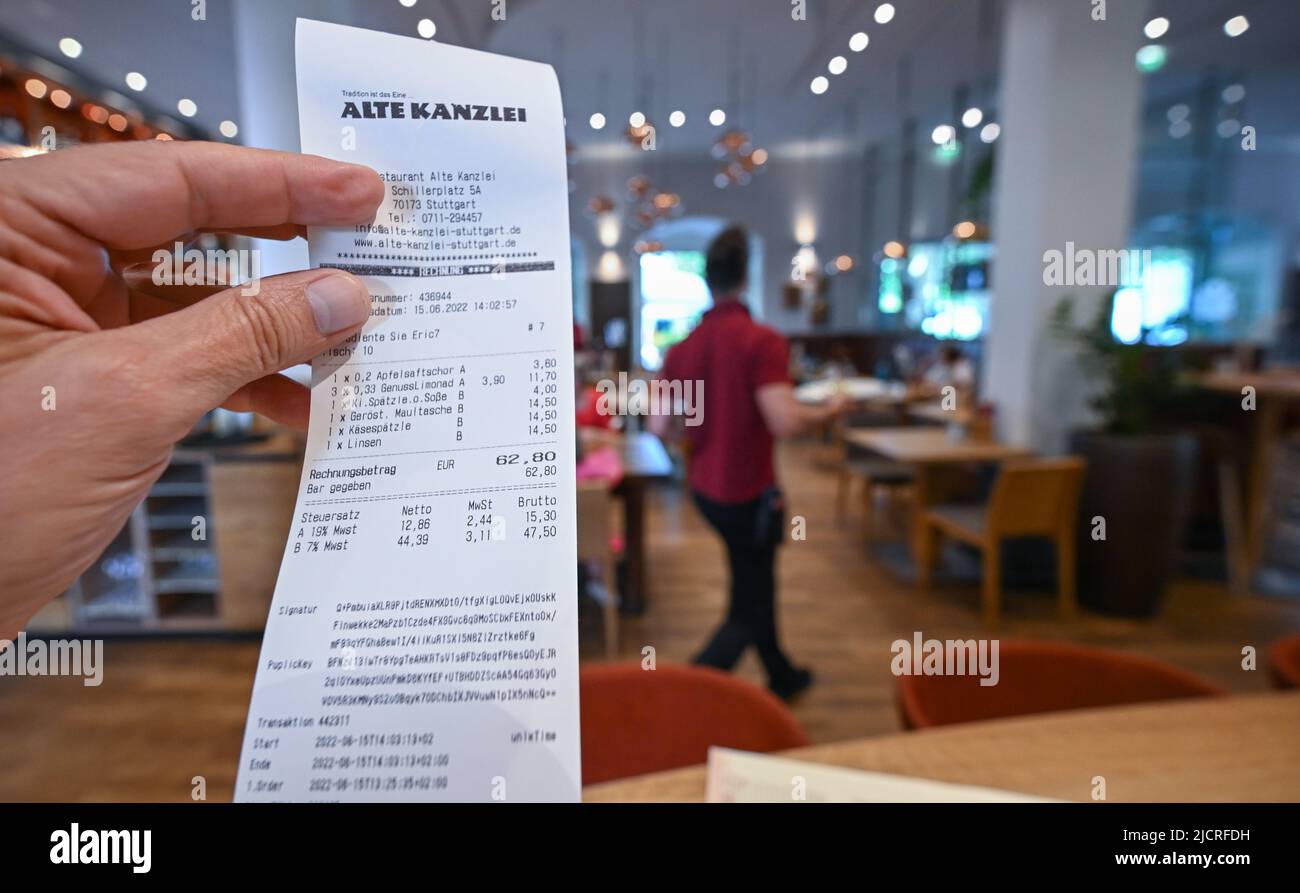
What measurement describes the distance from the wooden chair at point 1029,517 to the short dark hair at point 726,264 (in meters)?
1.85

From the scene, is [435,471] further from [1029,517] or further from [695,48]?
[695,48]

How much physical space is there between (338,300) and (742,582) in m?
2.37

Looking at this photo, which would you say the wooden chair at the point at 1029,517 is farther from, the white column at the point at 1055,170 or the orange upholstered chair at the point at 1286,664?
the orange upholstered chair at the point at 1286,664

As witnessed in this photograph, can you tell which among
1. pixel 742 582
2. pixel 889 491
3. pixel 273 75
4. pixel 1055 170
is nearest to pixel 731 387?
pixel 742 582

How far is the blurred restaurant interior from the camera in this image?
3.46ft

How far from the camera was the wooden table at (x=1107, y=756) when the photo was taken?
877mm

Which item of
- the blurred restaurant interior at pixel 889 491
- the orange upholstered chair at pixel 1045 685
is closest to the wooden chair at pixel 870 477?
the blurred restaurant interior at pixel 889 491

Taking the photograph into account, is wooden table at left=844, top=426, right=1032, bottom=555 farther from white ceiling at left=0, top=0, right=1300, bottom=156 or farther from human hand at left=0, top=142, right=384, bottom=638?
human hand at left=0, top=142, right=384, bottom=638

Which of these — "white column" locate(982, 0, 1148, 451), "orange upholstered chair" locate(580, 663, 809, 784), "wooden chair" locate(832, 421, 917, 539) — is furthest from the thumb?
"wooden chair" locate(832, 421, 917, 539)

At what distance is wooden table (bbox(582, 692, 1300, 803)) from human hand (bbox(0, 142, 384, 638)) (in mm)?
655

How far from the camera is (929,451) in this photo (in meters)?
3.86

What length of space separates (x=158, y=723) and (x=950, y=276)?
391 inches

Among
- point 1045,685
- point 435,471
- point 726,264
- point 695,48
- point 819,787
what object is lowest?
point 1045,685
